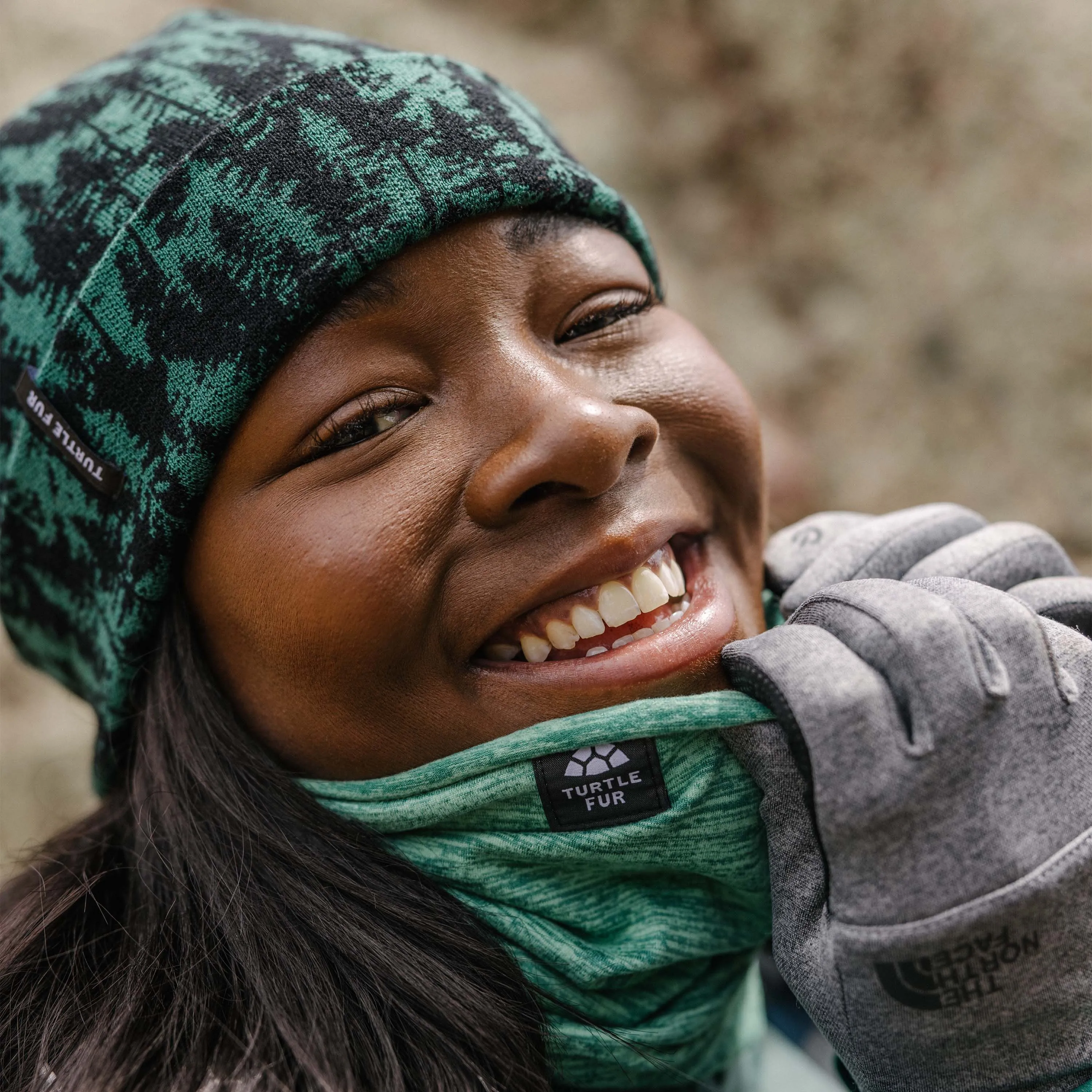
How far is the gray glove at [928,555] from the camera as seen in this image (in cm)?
119

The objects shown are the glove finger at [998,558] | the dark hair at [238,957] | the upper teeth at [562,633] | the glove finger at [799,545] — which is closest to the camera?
the dark hair at [238,957]

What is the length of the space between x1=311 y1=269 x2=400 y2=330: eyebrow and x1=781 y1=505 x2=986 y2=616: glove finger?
65cm

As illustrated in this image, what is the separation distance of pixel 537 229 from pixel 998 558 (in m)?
0.74

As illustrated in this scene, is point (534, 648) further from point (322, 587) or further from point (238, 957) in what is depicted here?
point (238, 957)

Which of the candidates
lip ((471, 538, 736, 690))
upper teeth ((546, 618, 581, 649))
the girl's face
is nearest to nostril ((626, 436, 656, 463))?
the girl's face

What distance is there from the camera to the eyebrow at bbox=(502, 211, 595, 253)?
3.77ft

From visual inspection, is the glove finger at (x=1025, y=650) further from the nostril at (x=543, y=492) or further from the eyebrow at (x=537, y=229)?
the eyebrow at (x=537, y=229)

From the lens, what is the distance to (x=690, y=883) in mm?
1118

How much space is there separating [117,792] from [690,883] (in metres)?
0.89

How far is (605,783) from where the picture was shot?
1009mm

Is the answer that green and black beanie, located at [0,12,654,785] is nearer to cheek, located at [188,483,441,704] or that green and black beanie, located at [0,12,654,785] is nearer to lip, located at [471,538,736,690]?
cheek, located at [188,483,441,704]

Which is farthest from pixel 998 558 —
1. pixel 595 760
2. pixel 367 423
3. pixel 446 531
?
pixel 367 423

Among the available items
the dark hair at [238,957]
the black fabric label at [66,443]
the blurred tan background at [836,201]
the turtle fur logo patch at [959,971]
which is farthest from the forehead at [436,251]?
the blurred tan background at [836,201]

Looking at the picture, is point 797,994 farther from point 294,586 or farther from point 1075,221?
point 1075,221
